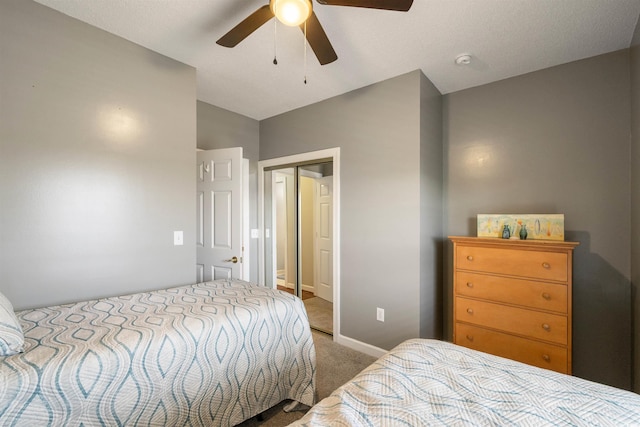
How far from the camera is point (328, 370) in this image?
243cm

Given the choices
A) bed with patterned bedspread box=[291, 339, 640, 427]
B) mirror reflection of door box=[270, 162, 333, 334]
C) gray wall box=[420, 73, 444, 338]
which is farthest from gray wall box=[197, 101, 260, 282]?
bed with patterned bedspread box=[291, 339, 640, 427]

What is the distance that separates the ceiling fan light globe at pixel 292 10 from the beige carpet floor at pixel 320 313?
295 centimetres

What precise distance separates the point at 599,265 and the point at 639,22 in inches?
65.9

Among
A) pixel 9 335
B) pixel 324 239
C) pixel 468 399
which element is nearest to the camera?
pixel 468 399

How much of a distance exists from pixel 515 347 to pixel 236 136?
350cm

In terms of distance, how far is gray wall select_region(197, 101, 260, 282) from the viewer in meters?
3.21

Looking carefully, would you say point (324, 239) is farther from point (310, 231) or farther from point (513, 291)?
point (513, 291)

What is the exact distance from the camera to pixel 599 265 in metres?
2.18

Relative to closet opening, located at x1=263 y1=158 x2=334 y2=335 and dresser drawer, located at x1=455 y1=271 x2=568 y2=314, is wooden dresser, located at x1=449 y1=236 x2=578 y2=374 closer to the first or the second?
dresser drawer, located at x1=455 y1=271 x2=568 y2=314

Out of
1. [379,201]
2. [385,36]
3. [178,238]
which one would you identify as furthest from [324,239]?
[385,36]

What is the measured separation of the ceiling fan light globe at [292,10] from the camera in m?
1.31

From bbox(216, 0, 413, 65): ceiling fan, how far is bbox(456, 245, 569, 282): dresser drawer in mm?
1787

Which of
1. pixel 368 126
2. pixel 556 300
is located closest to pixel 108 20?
pixel 368 126

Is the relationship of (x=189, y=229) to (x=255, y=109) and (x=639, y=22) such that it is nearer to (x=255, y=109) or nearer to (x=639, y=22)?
(x=255, y=109)
